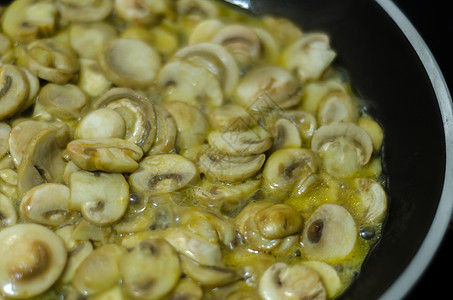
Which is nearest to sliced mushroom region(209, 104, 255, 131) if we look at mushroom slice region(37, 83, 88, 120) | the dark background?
mushroom slice region(37, 83, 88, 120)

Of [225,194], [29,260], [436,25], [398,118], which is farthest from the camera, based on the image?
[436,25]

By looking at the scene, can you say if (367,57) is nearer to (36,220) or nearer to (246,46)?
(246,46)

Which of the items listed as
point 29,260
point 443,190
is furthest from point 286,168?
point 29,260

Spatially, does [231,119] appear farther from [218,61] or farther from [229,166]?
[218,61]

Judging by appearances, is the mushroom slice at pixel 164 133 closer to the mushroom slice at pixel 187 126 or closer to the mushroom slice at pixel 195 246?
the mushroom slice at pixel 187 126

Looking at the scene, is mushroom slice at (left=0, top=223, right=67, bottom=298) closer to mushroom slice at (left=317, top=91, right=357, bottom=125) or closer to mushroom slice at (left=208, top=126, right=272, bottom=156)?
mushroom slice at (left=208, top=126, right=272, bottom=156)

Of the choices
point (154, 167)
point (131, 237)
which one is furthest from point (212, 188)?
point (131, 237)
